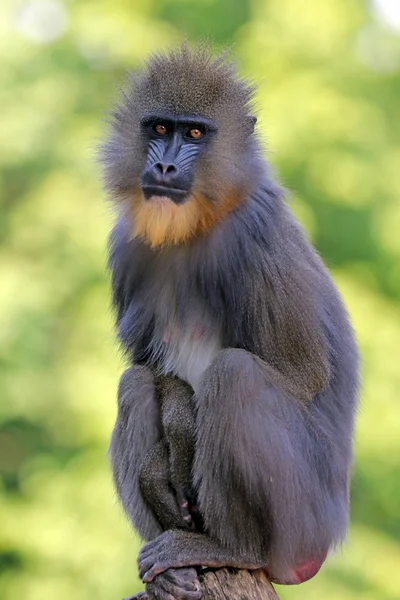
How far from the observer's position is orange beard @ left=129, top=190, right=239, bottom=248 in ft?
16.9

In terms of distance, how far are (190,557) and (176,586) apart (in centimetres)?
14

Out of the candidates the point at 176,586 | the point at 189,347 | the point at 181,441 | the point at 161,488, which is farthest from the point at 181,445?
the point at 176,586

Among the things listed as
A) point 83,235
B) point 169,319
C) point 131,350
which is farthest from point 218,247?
point 83,235

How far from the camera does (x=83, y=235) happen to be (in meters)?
11.0

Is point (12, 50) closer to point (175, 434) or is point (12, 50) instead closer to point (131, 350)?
point (131, 350)

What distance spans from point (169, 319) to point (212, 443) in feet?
2.60

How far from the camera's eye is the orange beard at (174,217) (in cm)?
514

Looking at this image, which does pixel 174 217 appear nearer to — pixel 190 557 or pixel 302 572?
pixel 190 557

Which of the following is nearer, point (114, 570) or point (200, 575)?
point (200, 575)

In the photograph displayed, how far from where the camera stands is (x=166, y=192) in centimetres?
512

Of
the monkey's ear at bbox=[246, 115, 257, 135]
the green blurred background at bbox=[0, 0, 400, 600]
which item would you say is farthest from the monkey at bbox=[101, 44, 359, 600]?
the green blurred background at bbox=[0, 0, 400, 600]

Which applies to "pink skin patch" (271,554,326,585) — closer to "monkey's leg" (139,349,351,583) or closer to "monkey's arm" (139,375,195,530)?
"monkey's leg" (139,349,351,583)

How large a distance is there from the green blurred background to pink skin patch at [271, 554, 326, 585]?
15.1 feet

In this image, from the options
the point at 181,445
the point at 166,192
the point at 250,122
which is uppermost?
the point at 250,122
